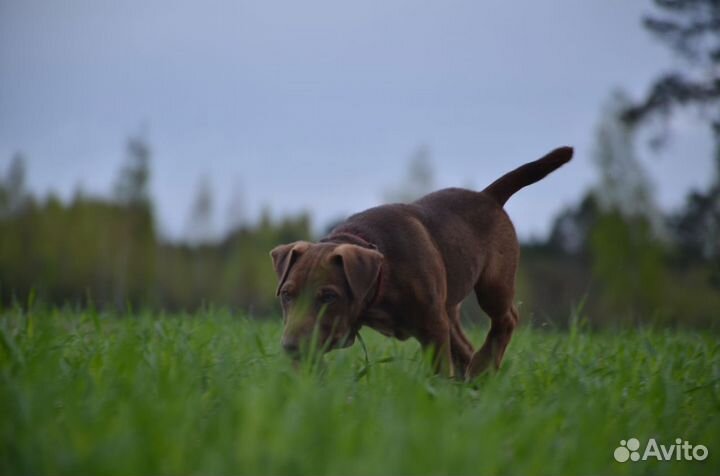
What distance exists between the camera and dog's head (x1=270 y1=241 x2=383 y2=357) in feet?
15.2

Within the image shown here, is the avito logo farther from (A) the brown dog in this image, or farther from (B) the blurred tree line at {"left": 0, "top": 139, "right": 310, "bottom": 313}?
(B) the blurred tree line at {"left": 0, "top": 139, "right": 310, "bottom": 313}

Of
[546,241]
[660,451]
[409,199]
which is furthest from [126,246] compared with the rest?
[660,451]

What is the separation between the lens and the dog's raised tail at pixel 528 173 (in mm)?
6391

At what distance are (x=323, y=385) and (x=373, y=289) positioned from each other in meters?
Result: 1.31

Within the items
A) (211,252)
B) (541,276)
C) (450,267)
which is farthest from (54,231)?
(450,267)

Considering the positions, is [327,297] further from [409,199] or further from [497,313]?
[409,199]

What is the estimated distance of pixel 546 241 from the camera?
4884 cm

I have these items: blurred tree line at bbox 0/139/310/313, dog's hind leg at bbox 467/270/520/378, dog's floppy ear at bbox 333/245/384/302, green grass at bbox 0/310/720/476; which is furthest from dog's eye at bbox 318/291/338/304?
blurred tree line at bbox 0/139/310/313

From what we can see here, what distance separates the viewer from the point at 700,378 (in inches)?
186

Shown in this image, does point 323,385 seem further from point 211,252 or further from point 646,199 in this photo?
point 211,252

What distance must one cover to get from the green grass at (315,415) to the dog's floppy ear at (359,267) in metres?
0.48

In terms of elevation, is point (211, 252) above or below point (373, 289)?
below

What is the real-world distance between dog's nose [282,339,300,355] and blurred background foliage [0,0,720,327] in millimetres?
1316

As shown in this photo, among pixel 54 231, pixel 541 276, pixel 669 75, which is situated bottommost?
pixel 541 276
